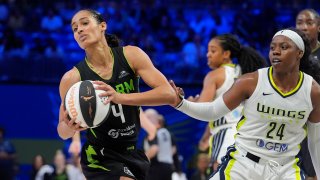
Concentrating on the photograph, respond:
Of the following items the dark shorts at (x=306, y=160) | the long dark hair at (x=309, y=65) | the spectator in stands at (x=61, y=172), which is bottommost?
the spectator in stands at (x=61, y=172)

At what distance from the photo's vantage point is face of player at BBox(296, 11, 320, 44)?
6.73 metres

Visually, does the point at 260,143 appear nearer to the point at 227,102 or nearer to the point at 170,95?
the point at 227,102

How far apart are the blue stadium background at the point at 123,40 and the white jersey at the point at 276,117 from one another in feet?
27.7

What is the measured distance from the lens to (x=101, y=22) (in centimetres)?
539

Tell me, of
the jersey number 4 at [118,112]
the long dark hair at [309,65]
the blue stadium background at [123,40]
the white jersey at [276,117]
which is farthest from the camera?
the blue stadium background at [123,40]

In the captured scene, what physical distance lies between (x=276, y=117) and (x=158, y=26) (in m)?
11.9

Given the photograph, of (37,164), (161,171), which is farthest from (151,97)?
(37,164)

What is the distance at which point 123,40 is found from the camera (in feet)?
52.8

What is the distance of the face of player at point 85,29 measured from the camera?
17.1 ft

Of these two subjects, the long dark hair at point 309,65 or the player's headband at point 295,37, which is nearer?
the player's headband at point 295,37

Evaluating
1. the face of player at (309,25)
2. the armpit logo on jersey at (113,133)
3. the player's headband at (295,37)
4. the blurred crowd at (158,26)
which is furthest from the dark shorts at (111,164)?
the blurred crowd at (158,26)

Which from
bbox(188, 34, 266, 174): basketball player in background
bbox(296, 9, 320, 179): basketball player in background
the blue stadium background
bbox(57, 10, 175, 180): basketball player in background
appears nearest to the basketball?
bbox(57, 10, 175, 180): basketball player in background

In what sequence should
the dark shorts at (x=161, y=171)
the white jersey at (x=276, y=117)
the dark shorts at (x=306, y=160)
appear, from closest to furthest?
the white jersey at (x=276, y=117)
the dark shorts at (x=306, y=160)
the dark shorts at (x=161, y=171)

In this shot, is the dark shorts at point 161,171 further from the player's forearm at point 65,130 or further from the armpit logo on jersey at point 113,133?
the player's forearm at point 65,130
